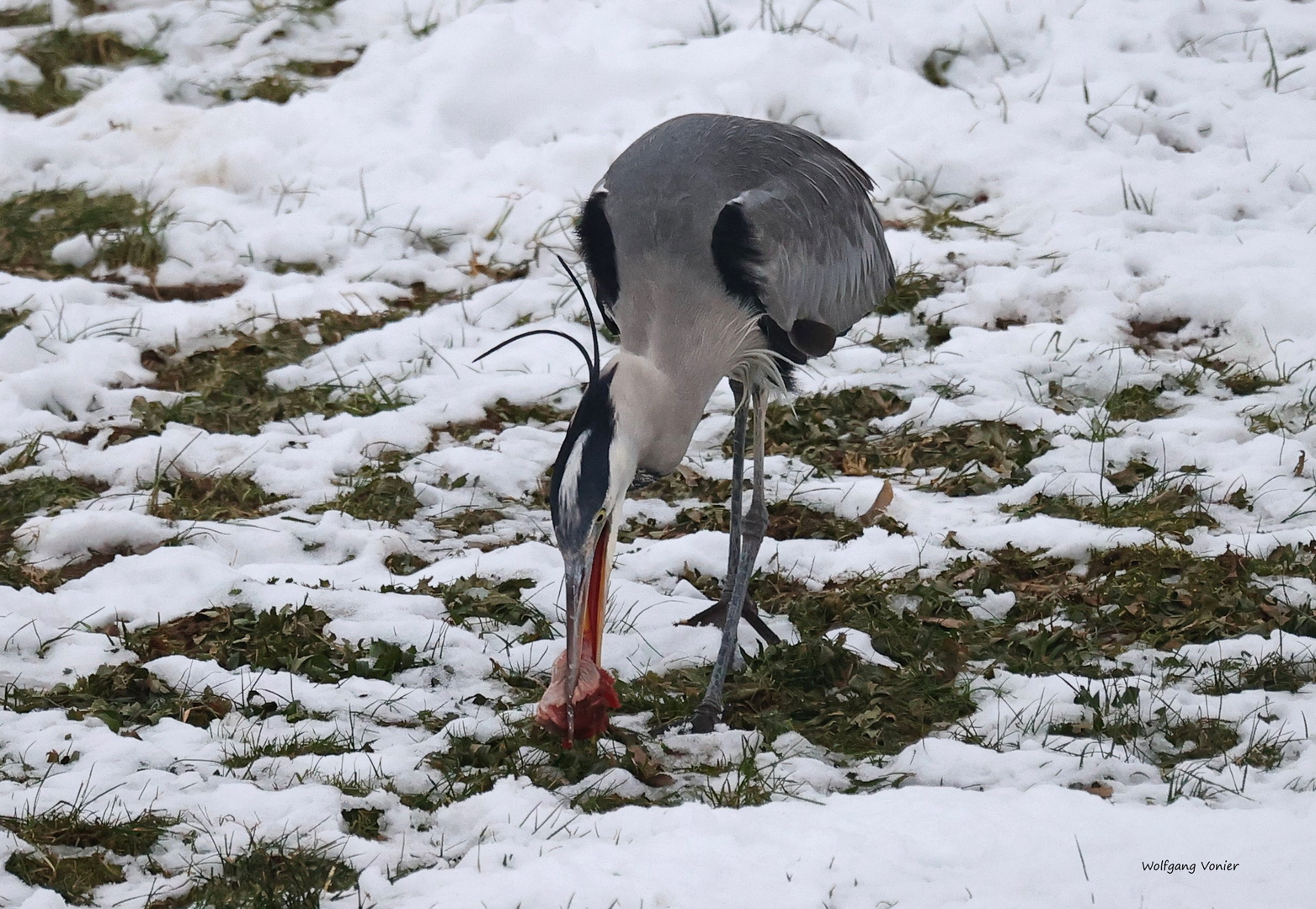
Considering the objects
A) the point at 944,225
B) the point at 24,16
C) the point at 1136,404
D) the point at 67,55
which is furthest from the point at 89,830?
the point at 24,16

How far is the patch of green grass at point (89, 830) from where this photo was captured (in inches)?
115

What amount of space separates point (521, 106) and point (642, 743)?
4.91 m

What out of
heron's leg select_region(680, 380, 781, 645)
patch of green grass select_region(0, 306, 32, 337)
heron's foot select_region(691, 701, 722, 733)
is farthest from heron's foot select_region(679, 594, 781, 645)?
patch of green grass select_region(0, 306, 32, 337)

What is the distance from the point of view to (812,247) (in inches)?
163

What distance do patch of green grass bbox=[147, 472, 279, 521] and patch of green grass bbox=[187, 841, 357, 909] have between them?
6.42 ft

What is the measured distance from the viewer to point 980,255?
20.6 ft

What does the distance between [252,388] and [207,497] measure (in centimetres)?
91

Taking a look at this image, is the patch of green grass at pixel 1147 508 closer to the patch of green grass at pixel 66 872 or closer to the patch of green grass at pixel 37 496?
the patch of green grass at pixel 66 872

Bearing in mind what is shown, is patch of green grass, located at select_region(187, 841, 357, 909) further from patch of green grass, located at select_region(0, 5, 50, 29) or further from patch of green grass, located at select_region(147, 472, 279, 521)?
patch of green grass, located at select_region(0, 5, 50, 29)

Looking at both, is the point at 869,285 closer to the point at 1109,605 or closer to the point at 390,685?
the point at 1109,605

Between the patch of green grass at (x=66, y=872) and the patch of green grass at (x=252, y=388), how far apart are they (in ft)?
8.46

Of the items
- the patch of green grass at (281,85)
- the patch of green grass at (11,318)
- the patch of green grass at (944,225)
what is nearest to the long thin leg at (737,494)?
the patch of green grass at (944,225)

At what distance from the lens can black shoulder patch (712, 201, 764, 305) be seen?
3.75 meters

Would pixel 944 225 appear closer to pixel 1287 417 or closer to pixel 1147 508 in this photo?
pixel 1287 417
